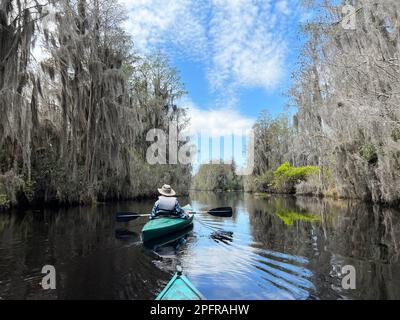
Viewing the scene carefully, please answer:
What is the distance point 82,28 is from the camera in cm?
1593

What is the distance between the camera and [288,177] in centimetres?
3275

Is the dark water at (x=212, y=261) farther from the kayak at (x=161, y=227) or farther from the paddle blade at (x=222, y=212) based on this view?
the paddle blade at (x=222, y=212)

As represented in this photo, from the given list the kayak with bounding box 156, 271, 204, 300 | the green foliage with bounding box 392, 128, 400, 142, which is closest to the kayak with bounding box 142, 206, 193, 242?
the kayak with bounding box 156, 271, 204, 300

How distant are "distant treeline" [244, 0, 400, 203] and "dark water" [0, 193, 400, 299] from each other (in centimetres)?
432

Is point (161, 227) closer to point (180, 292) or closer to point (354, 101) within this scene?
point (180, 292)

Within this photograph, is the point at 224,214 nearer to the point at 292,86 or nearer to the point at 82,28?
the point at 82,28

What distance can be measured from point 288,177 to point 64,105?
23416 mm

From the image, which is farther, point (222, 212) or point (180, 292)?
point (222, 212)

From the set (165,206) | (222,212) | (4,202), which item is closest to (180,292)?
(165,206)

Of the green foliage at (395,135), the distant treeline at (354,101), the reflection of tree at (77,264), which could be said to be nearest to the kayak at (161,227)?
the reflection of tree at (77,264)

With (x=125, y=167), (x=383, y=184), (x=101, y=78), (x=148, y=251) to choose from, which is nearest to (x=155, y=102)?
(x=125, y=167)

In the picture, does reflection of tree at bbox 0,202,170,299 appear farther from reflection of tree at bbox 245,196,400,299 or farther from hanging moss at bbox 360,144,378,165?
hanging moss at bbox 360,144,378,165

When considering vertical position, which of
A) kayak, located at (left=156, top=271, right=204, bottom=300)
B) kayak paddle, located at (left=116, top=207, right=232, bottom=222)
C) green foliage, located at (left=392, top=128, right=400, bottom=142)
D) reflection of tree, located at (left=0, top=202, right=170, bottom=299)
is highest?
green foliage, located at (left=392, top=128, right=400, bottom=142)

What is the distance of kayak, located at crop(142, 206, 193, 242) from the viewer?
7611 mm
